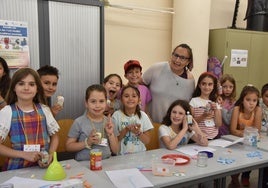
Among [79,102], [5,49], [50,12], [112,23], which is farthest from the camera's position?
[112,23]

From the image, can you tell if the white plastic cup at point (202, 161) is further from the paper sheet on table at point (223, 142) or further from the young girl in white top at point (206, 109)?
the young girl in white top at point (206, 109)

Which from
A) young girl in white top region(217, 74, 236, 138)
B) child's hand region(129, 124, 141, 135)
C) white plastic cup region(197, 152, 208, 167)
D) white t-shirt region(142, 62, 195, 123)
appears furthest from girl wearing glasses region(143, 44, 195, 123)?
white plastic cup region(197, 152, 208, 167)

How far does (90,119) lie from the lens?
2.27 metres

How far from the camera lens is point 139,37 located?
16.5ft

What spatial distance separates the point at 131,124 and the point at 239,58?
360 cm

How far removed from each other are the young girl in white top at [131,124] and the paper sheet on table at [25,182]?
0.88 m

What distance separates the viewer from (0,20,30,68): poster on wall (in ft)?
9.78

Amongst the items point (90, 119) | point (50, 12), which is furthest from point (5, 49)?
point (90, 119)

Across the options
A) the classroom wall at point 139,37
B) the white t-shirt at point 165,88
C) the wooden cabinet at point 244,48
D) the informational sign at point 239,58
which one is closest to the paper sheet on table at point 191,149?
the white t-shirt at point 165,88

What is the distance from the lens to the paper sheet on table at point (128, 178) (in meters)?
1.72

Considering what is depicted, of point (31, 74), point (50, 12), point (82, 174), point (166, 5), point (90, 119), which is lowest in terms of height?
point (82, 174)

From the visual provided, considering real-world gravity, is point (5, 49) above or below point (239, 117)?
above

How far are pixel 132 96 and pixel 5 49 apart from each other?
4.92 ft

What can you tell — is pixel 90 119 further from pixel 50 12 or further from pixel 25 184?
pixel 50 12
